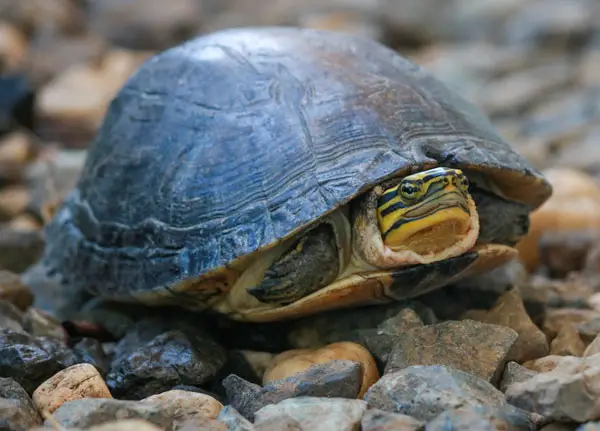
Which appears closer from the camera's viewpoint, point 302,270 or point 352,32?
point 302,270

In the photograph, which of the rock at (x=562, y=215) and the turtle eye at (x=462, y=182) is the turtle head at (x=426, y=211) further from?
the rock at (x=562, y=215)

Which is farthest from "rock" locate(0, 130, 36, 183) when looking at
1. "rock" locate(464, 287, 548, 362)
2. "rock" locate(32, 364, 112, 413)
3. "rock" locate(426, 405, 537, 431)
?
"rock" locate(426, 405, 537, 431)

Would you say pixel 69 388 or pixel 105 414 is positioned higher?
pixel 105 414

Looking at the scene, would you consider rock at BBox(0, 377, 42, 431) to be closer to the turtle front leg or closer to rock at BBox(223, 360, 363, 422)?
rock at BBox(223, 360, 363, 422)

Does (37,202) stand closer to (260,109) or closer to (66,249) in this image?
(66,249)

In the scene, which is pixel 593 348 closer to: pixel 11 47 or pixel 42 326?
pixel 42 326

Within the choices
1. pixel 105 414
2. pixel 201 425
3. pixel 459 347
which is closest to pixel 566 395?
pixel 459 347
